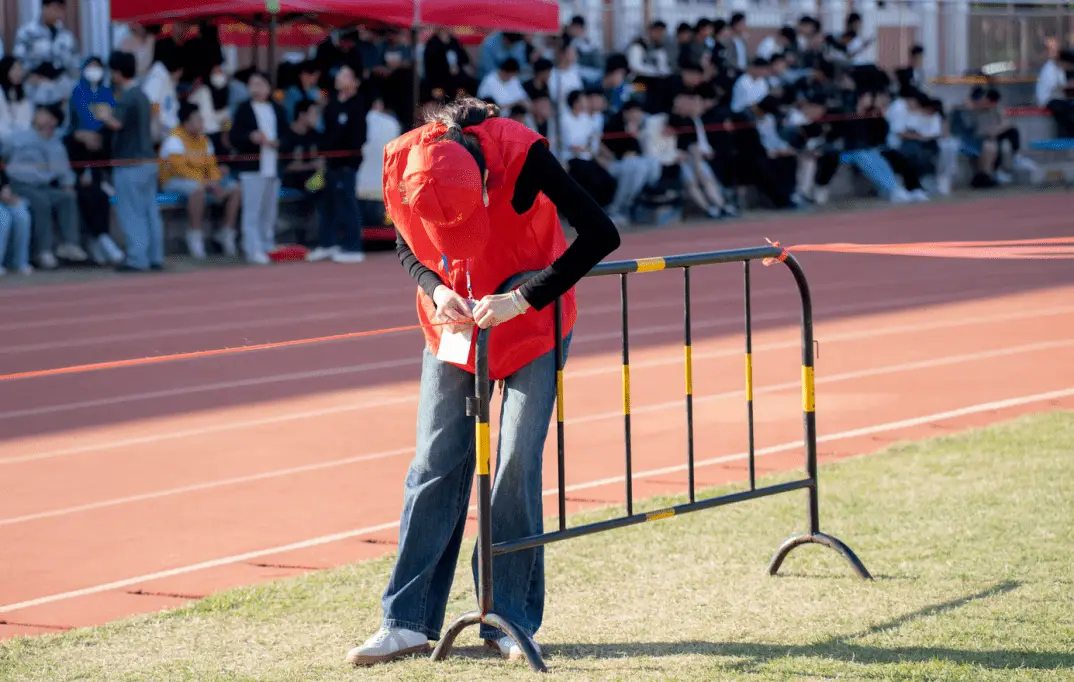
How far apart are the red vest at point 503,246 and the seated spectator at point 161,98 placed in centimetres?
1378

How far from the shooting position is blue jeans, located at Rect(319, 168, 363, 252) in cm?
1842

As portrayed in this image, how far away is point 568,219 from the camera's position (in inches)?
183

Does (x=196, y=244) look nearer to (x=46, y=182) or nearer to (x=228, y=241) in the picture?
(x=228, y=241)

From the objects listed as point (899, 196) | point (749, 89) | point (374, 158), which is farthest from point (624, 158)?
point (899, 196)

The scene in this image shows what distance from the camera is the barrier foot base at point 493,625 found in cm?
480

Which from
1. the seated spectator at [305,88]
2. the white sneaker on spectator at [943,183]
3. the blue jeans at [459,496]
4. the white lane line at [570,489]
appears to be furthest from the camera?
the white sneaker on spectator at [943,183]

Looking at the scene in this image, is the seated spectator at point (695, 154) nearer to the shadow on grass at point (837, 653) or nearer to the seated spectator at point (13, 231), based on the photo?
the seated spectator at point (13, 231)

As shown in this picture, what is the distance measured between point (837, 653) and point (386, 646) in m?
1.39

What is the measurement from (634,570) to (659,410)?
339cm

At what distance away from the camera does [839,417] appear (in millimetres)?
9094

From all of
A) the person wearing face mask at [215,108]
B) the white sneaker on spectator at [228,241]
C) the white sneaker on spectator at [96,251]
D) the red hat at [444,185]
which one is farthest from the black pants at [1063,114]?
the red hat at [444,185]

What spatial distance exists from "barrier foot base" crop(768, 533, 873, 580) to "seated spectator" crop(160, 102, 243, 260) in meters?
13.0

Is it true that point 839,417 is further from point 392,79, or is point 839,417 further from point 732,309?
point 392,79

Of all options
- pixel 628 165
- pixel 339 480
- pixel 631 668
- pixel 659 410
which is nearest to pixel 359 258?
pixel 628 165
